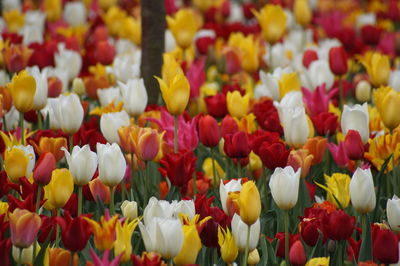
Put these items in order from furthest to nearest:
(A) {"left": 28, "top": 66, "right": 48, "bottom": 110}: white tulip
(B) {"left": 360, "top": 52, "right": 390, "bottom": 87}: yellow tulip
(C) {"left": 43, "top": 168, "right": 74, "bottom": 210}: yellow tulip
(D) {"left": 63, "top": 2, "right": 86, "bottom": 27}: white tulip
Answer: (D) {"left": 63, "top": 2, "right": 86, "bottom": 27}: white tulip < (B) {"left": 360, "top": 52, "right": 390, "bottom": 87}: yellow tulip < (A) {"left": 28, "top": 66, "right": 48, "bottom": 110}: white tulip < (C) {"left": 43, "top": 168, "right": 74, "bottom": 210}: yellow tulip

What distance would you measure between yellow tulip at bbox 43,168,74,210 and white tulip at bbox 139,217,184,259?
379 mm

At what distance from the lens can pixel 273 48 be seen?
4.89m

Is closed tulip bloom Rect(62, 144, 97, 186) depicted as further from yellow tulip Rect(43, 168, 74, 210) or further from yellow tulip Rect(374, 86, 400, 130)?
yellow tulip Rect(374, 86, 400, 130)

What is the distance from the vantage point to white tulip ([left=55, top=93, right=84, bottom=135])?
9.84 ft

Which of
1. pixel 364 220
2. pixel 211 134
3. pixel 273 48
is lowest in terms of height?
pixel 364 220

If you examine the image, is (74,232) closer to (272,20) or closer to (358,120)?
(358,120)

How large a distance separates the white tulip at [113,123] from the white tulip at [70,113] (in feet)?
0.32

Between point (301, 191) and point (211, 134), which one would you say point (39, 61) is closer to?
point (211, 134)

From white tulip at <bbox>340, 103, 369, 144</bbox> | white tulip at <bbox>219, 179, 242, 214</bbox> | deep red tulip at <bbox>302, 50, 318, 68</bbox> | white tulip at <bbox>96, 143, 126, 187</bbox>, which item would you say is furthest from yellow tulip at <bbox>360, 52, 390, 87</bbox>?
white tulip at <bbox>96, 143, 126, 187</bbox>

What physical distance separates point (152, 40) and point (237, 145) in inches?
53.7

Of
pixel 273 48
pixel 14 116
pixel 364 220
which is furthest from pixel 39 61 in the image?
pixel 364 220

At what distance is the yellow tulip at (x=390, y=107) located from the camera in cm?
304

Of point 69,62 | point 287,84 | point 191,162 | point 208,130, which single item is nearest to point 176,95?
point 208,130

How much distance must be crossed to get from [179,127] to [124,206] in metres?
0.71
